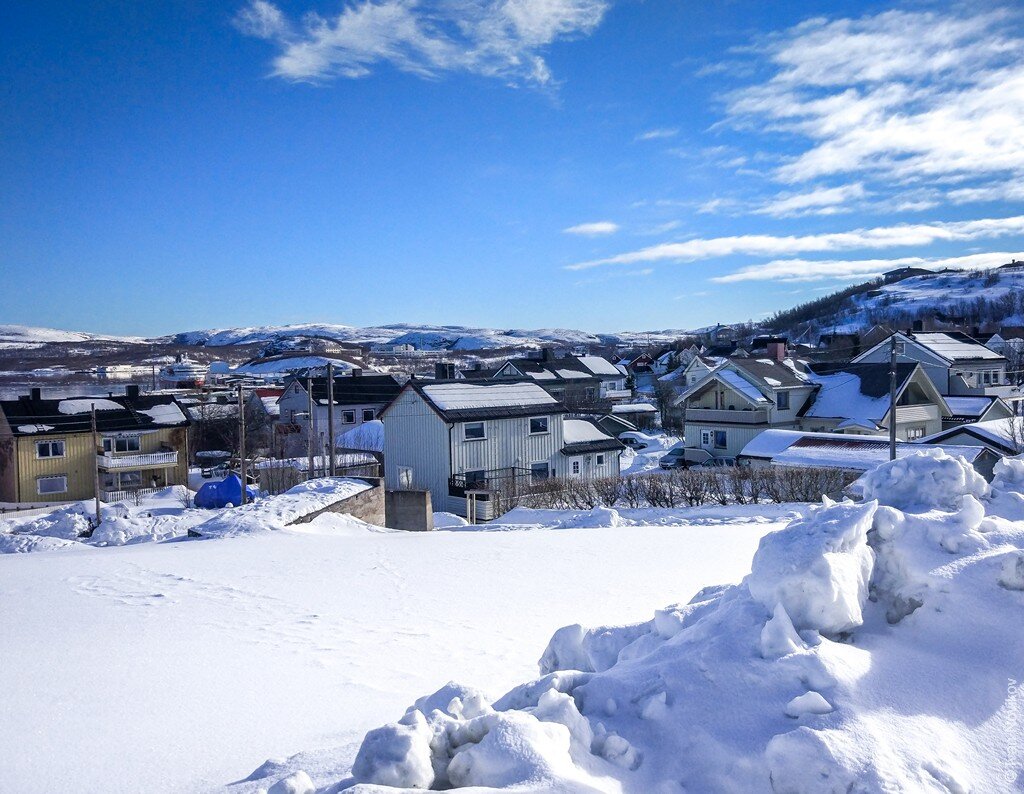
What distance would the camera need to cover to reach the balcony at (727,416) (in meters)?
30.9

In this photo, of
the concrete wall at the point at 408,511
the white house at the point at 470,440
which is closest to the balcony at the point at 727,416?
the white house at the point at 470,440

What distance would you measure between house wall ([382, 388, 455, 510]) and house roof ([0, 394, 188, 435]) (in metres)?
16.5

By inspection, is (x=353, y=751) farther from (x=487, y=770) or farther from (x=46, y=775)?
(x=46, y=775)

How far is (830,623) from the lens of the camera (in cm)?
351

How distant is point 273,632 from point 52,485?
108ft

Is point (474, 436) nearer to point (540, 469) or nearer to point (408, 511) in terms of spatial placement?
point (540, 469)

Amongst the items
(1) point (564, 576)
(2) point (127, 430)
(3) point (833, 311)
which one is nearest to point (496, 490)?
(1) point (564, 576)

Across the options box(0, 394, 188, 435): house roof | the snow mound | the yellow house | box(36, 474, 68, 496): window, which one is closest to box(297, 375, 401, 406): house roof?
box(0, 394, 188, 435): house roof

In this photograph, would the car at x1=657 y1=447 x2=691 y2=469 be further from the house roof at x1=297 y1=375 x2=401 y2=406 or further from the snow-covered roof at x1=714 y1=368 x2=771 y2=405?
the house roof at x1=297 y1=375 x2=401 y2=406

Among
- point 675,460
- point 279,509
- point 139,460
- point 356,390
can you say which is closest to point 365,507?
point 279,509

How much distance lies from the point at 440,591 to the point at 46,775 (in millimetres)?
5355

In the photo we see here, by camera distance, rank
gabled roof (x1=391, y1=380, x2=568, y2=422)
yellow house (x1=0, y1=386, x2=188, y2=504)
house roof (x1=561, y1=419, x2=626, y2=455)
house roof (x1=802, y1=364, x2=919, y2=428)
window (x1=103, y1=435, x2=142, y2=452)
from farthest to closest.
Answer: window (x1=103, y1=435, x2=142, y2=452) → yellow house (x1=0, y1=386, x2=188, y2=504) → house roof (x1=802, y1=364, x2=919, y2=428) → house roof (x1=561, y1=419, x2=626, y2=455) → gabled roof (x1=391, y1=380, x2=568, y2=422)

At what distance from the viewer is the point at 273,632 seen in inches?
279

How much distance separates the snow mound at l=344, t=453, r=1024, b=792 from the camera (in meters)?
2.88
